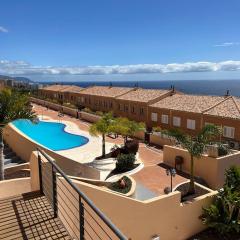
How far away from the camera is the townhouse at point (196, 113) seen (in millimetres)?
29500

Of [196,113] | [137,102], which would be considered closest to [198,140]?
[196,113]

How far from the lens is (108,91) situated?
50.6 metres

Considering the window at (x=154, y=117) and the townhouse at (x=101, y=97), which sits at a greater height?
the townhouse at (x=101, y=97)

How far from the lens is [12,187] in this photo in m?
11.4

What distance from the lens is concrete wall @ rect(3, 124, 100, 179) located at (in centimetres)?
1628

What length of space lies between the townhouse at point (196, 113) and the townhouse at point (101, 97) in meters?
9.71

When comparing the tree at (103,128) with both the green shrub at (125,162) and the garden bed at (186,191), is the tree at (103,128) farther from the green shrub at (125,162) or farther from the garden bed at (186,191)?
the garden bed at (186,191)

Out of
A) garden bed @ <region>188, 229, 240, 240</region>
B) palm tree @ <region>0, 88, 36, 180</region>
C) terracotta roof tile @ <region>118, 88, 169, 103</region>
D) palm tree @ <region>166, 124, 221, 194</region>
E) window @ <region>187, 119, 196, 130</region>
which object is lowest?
garden bed @ <region>188, 229, 240, 240</region>

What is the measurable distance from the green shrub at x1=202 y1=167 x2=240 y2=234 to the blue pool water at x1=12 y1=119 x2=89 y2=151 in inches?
653

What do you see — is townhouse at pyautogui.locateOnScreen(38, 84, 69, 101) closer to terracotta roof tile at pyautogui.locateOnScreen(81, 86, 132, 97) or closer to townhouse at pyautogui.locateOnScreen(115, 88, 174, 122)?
terracotta roof tile at pyautogui.locateOnScreen(81, 86, 132, 97)

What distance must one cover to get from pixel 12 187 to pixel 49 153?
17.0 feet

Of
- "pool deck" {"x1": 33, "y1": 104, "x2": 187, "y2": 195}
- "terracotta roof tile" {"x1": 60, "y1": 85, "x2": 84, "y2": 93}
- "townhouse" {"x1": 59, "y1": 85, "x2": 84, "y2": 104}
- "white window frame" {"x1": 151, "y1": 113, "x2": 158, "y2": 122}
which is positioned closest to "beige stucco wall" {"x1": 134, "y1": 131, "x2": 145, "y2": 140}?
"pool deck" {"x1": 33, "y1": 104, "x2": 187, "y2": 195}

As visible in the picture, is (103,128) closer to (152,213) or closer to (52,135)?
(152,213)

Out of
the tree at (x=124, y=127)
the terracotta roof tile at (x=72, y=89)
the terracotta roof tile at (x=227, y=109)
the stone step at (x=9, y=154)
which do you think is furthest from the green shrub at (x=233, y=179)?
the terracotta roof tile at (x=72, y=89)
